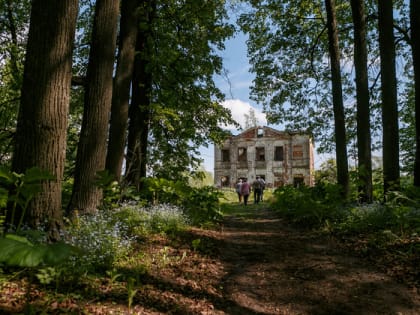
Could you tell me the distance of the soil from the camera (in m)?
3.11

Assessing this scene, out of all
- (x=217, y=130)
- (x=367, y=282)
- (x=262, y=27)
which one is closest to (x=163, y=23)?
(x=217, y=130)

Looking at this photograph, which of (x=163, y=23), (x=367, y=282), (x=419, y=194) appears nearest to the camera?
(x=367, y=282)

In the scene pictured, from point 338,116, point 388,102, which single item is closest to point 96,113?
point 388,102

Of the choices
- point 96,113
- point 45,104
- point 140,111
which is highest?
point 140,111

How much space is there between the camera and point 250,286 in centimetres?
399

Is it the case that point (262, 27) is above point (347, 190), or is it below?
above

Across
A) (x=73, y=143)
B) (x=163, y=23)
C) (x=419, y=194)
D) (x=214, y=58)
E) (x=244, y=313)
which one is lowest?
(x=244, y=313)

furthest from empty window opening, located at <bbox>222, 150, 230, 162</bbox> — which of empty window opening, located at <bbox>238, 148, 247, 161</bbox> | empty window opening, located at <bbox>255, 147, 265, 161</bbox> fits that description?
empty window opening, located at <bbox>255, 147, 265, 161</bbox>

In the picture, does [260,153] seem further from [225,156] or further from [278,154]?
[225,156]

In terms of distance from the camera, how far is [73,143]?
31.8 feet

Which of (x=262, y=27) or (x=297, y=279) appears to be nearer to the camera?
(x=297, y=279)

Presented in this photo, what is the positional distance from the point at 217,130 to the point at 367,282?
7811 mm

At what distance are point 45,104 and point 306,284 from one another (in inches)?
147

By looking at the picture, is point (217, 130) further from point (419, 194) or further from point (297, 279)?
point (297, 279)
